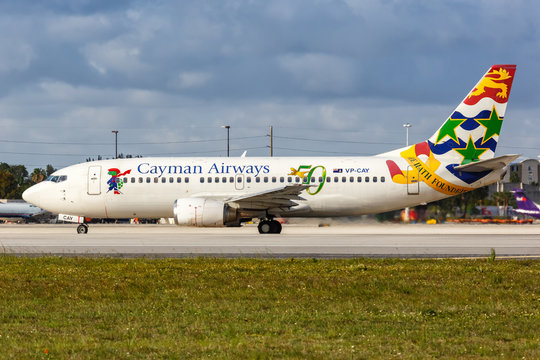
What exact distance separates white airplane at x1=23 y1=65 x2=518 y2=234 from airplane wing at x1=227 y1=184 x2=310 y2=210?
0.06 metres

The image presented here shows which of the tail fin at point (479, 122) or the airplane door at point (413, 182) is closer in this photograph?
the tail fin at point (479, 122)

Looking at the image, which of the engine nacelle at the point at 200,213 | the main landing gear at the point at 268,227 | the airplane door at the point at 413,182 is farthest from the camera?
the airplane door at the point at 413,182

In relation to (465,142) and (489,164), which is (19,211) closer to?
(465,142)

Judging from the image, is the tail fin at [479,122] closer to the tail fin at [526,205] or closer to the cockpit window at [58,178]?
the cockpit window at [58,178]

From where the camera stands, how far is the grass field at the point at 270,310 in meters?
8.07

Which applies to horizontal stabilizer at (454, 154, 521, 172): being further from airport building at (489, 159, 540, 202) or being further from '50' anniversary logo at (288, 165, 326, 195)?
airport building at (489, 159, 540, 202)

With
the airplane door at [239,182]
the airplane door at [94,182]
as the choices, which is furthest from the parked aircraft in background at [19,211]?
the airplane door at [239,182]

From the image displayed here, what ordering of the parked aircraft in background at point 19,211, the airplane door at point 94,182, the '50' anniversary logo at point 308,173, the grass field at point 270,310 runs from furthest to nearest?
the parked aircraft in background at point 19,211 → the airplane door at point 94,182 → the '50' anniversary logo at point 308,173 → the grass field at point 270,310

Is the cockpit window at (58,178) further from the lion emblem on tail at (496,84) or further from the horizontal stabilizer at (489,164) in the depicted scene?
the lion emblem on tail at (496,84)

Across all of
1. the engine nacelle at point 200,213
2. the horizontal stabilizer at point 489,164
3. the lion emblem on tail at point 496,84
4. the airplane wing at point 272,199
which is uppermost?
the lion emblem on tail at point 496,84

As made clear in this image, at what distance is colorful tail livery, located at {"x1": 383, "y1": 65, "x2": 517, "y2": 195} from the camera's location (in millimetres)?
33969

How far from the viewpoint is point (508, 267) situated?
16094 millimetres

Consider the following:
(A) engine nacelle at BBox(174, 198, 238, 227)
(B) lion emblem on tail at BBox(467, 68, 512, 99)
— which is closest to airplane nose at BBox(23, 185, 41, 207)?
(A) engine nacelle at BBox(174, 198, 238, 227)

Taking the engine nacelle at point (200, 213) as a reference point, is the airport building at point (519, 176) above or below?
above
